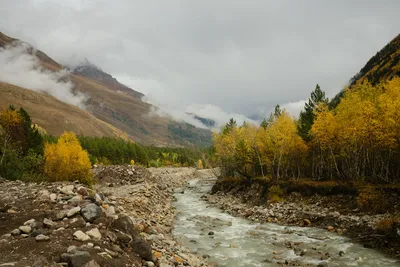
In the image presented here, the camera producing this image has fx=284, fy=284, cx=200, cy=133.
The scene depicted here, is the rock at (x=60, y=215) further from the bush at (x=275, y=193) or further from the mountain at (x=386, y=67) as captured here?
the mountain at (x=386, y=67)

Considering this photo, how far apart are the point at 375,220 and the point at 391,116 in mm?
11563

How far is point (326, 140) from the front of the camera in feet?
135

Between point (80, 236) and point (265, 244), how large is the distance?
57.7 feet

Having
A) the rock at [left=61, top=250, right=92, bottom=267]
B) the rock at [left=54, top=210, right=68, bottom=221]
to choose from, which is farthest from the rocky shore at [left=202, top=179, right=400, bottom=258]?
the rock at [left=54, top=210, right=68, bottom=221]

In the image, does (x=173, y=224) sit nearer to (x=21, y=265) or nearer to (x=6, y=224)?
(x=6, y=224)

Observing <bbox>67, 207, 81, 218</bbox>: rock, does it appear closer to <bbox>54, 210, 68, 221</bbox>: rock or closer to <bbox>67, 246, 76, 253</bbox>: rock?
<bbox>54, 210, 68, 221</bbox>: rock

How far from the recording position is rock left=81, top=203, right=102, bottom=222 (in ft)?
45.4

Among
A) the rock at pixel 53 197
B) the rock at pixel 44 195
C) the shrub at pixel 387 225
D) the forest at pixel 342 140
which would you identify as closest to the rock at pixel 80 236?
the rock at pixel 53 197

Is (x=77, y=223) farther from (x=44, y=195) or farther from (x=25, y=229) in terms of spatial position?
(x=44, y=195)

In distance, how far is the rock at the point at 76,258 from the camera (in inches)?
388

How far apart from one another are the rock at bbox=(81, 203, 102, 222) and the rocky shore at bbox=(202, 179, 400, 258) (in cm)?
2074

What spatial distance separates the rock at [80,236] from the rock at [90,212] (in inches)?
68.0

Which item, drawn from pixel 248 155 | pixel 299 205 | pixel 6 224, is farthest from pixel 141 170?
pixel 6 224

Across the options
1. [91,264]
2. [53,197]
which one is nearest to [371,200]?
[91,264]
